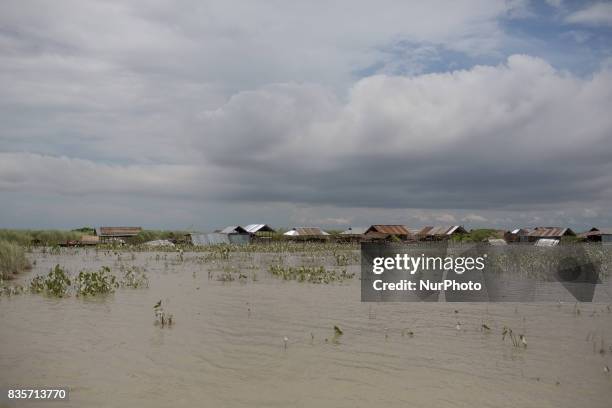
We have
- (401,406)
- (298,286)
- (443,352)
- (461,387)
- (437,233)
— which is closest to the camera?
(401,406)

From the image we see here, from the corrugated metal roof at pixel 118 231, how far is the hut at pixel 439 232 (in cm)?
2698

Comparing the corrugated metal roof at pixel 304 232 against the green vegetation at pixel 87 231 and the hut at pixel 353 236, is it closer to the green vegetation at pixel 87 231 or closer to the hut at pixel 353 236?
the hut at pixel 353 236

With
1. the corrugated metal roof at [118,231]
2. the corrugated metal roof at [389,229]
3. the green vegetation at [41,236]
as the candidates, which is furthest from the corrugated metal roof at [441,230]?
the green vegetation at [41,236]

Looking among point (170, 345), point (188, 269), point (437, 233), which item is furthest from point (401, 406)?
point (437, 233)

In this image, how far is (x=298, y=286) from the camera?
1453cm

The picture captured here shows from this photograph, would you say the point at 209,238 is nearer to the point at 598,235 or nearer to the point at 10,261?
the point at 10,261

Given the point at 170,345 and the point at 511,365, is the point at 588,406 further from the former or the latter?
the point at 170,345

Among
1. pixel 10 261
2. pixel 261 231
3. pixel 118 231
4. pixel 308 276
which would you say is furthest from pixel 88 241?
pixel 308 276

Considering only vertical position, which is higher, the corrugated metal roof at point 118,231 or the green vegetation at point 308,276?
the corrugated metal roof at point 118,231

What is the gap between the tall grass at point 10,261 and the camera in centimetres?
1564

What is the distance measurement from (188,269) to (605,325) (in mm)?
13760

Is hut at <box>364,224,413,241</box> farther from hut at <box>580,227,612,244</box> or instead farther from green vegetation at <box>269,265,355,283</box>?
green vegetation at <box>269,265,355,283</box>

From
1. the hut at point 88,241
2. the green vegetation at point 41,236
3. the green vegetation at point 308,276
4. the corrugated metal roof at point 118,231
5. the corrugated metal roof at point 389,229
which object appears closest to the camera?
the green vegetation at point 308,276

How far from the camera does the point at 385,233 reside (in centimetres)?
5003
